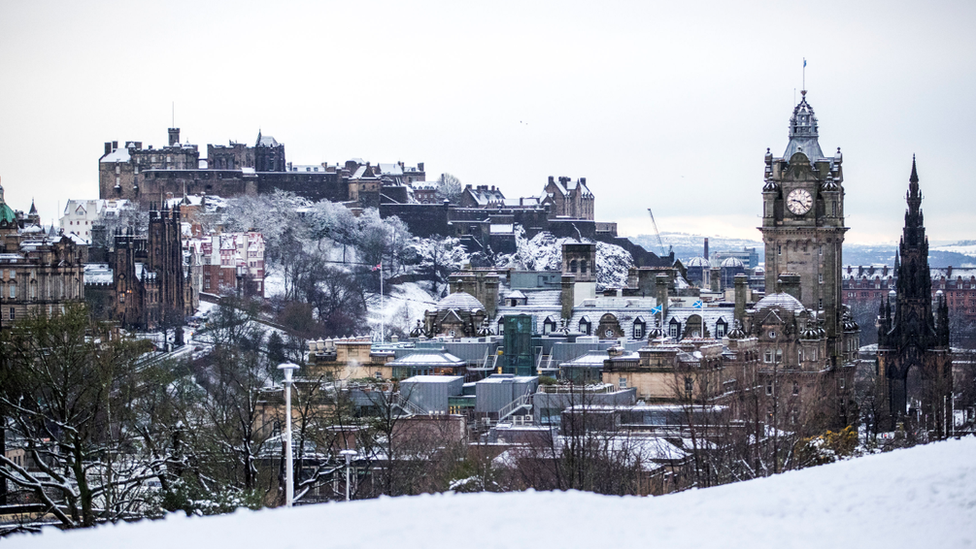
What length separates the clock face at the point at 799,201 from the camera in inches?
2581

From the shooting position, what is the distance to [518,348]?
59.5 meters

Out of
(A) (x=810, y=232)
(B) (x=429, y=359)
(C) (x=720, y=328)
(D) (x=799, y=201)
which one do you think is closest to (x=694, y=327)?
(C) (x=720, y=328)

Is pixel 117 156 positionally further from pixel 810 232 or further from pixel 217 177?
pixel 810 232

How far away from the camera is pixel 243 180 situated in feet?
438

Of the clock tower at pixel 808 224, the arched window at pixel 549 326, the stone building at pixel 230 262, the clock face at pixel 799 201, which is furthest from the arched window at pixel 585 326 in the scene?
the stone building at pixel 230 262

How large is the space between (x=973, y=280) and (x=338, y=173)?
57288 mm

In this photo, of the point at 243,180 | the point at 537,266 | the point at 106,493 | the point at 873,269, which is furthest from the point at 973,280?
the point at 106,493

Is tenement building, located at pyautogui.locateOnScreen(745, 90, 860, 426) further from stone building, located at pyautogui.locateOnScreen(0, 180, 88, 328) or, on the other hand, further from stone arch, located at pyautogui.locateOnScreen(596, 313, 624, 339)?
stone building, located at pyautogui.locateOnScreen(0, 180, 88, 328)

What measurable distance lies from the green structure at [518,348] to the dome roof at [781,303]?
961 centimetres

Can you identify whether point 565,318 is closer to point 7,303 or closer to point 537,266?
point 7,303

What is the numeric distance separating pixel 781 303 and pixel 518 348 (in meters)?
11.1

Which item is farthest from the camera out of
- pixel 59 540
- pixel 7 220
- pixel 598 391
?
pixel 7 220

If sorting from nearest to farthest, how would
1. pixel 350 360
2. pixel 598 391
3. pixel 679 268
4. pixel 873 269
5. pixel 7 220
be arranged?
pixel 598 391 → pixel 350 360 → pixel 679 268 → pixel 7 220 → pixel 873 269

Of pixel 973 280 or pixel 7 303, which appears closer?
pixel 7 303
